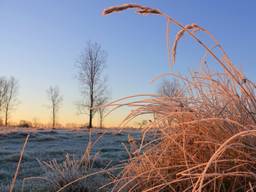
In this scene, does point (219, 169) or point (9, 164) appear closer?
point (219, 169)

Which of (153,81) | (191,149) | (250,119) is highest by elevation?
(153,81)

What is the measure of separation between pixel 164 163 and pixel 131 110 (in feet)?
1.10

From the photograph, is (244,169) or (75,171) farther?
(75,171)

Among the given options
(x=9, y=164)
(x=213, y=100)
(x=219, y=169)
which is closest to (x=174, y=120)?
(x=213, y=100)

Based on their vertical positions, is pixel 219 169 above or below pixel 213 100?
below

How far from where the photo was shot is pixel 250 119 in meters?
2.02

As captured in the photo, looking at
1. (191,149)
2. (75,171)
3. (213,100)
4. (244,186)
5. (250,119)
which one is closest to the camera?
(244,186)

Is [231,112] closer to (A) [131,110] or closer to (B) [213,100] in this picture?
(B) [213,100]

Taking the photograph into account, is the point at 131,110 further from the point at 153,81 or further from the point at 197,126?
the point at 197,126

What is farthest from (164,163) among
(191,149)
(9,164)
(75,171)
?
(9,164)

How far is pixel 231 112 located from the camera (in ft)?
7.05

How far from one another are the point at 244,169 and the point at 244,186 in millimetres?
71

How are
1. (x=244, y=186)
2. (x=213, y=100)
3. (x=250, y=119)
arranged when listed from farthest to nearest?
1. (x=213, y=100)
2. (x=250, y=119)
3. (x=244, y=186)

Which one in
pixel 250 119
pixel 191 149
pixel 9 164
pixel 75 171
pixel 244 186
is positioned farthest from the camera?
pixel 9 164
